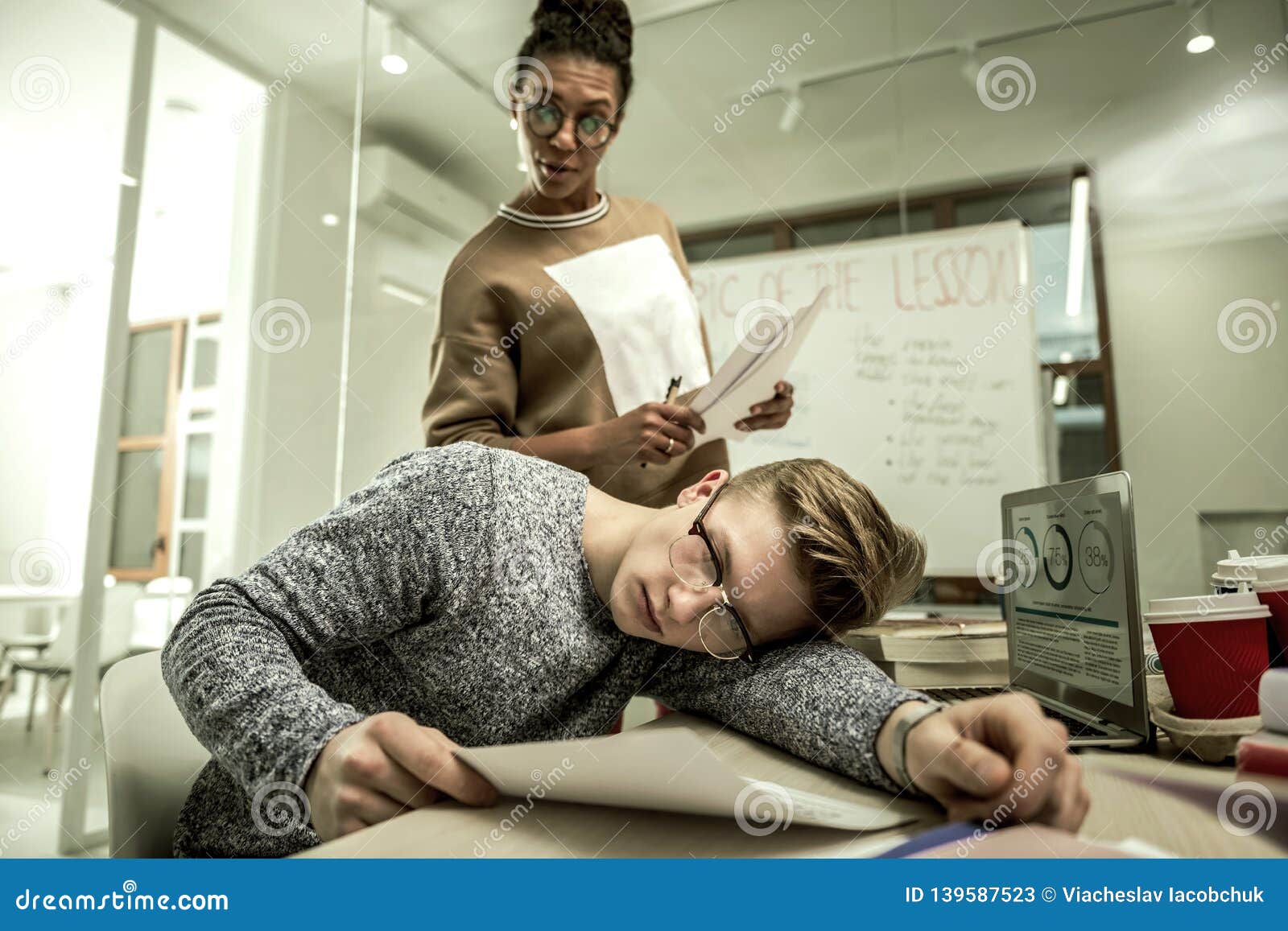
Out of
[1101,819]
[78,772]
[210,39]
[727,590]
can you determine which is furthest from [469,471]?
[210,39]

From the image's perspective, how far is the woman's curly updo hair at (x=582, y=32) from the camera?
133 cm

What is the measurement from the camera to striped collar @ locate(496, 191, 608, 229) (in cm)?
144

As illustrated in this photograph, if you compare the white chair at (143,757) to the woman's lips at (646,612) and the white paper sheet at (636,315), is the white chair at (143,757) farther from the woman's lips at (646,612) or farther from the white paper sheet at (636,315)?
the white paper sheet at (636,315)

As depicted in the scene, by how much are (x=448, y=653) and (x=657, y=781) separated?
0.38m

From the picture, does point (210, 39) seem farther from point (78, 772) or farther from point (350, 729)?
point (350, 729)

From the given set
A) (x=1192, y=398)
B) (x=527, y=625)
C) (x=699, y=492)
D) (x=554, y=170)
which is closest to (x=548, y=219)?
(x=554, y=170)

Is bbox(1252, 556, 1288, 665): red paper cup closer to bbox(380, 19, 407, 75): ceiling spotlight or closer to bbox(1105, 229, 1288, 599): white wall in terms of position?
bbox(1105, 229, 1288, 599): white wall

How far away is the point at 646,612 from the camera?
30.8 inches

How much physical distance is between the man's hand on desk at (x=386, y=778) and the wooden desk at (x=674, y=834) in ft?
0.05

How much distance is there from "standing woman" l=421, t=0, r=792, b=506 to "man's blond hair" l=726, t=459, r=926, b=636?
398 millimetres

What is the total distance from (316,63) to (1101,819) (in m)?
3.26

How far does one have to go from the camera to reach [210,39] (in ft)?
8.79

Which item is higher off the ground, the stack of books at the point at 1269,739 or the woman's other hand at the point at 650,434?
the woman's other hand at the point at 650,434

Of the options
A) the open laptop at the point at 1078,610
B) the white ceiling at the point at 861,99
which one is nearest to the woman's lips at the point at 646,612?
the open laptop at the point at 1078,610
